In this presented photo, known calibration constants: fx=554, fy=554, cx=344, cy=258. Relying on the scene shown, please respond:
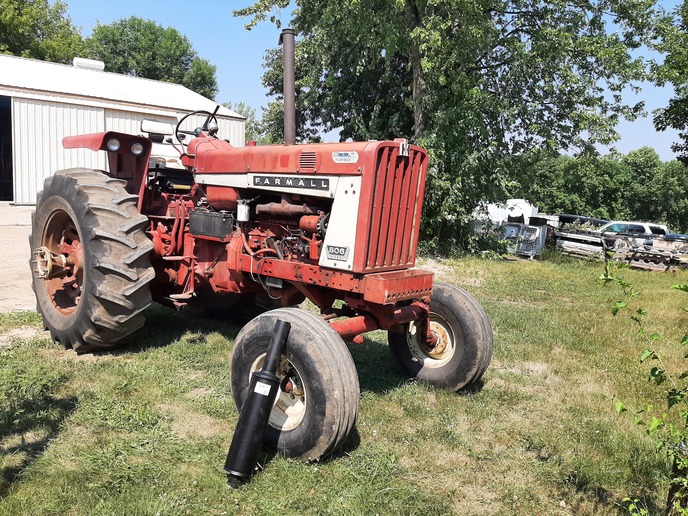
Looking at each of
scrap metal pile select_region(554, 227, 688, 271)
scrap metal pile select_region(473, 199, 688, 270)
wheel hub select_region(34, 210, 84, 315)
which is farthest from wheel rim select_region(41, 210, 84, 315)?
scrap metal pile select_region(554, 227, 688, 271)

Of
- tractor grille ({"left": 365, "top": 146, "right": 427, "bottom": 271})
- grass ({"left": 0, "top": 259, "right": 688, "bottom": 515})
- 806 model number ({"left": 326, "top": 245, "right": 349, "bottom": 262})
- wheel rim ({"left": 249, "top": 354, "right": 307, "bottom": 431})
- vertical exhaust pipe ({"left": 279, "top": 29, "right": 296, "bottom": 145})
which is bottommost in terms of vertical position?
grass ({"left": 0, "top": 259, "right": 688, "bottom": 515})

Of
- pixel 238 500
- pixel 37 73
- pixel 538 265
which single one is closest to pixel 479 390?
pixel 238 500

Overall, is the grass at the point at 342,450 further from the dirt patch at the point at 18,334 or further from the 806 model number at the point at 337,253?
the 806 model number at the point at 337,253

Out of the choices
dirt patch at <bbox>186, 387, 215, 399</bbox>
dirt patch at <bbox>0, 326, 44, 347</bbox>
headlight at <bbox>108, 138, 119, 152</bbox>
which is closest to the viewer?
dirt patch at <bbox>186, 387, 215, 399</bbox>

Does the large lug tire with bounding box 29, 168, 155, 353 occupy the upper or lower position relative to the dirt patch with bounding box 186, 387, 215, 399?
upper

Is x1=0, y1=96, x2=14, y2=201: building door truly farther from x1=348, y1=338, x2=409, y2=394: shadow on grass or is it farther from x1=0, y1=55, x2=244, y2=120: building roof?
x1=348, y1=338, x2=409, y2=394: shadow on grass

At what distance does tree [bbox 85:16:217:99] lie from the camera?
1660 inches

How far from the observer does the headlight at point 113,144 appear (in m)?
5.42

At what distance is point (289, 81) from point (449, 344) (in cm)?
269

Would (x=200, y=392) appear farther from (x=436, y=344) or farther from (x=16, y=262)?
(x=16, y=262)

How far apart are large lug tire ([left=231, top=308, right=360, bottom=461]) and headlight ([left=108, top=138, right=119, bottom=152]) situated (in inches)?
115

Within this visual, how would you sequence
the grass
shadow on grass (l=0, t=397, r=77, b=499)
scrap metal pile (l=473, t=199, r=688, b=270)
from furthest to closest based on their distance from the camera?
scrap metal pile (l=473, t=199, r=688, b=270) → shadow on grass (l=0, t=397, r=77, b=499) → the grass

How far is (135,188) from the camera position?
570cm

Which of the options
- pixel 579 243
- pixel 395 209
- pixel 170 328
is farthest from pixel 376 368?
pixel 579 243
